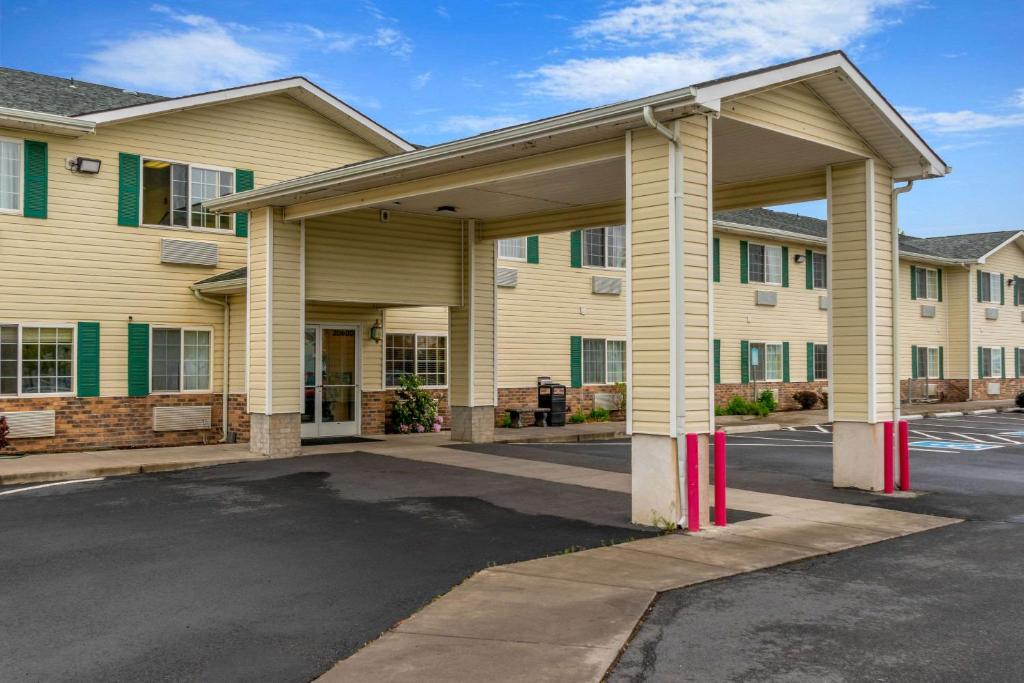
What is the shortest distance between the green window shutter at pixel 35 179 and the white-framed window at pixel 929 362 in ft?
102

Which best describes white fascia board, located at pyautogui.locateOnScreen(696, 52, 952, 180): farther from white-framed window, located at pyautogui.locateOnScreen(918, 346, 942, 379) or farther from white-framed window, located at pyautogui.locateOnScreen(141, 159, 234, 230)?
white-framed window, located at pyautogui.locateOnScreen(918, 346, 942, 379)

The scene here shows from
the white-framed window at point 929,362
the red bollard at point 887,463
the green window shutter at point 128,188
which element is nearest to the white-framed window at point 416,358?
the green window shutter at point 128,188

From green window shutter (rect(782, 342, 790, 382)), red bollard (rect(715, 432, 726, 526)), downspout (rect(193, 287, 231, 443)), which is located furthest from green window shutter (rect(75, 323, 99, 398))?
green window shutter (rect(782, 342, 790, 382))

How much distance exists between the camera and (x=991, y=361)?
123 ft

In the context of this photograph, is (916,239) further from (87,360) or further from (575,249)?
(87,360)

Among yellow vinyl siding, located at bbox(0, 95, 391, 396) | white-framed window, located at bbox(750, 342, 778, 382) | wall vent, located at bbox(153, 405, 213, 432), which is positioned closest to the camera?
yellow vinyl siding, located at bbox(0, 95, 391, 396)

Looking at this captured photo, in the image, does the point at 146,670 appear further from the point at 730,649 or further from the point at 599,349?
the point at 599,349

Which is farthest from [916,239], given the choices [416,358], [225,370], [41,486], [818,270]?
[41,486]

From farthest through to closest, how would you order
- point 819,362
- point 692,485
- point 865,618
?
1. point 819,362
2. point 692,485
3. point 865,618

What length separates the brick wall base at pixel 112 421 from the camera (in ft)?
50.3

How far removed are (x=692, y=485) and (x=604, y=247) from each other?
15.6m

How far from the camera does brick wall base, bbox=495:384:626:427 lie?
21.9 metres

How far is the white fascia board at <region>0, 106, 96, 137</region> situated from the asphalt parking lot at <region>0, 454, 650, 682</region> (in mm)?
6372

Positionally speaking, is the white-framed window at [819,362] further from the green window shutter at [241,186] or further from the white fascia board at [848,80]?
the green window shutter at [241,186]
